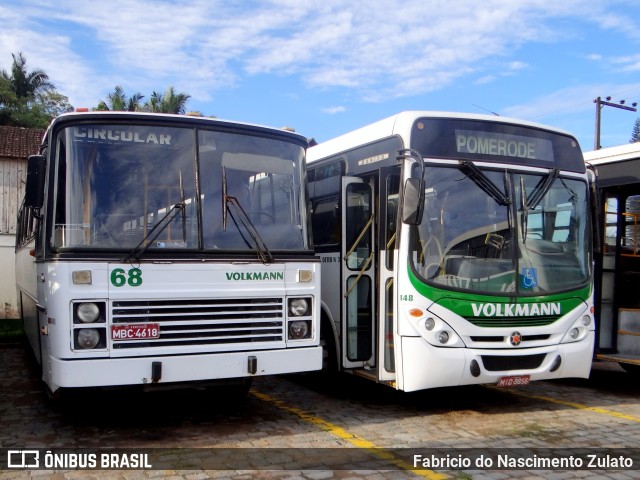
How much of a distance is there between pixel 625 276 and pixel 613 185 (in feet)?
4.22

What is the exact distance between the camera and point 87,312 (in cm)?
588

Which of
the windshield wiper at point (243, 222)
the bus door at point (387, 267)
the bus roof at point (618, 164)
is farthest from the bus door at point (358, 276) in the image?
the bus roof at point (618, 164)

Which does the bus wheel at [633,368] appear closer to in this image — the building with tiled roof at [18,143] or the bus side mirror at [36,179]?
the bus side mirror at [36,179]

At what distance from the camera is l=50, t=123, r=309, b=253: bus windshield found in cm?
607

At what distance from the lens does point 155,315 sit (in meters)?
6.11

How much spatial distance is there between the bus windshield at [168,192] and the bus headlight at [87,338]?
2.46 ft

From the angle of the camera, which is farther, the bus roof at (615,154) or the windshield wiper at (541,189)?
the bus roof at (615,154)

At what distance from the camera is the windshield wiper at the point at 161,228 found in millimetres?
6016

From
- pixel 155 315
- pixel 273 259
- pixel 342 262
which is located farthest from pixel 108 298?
pixel 342 262

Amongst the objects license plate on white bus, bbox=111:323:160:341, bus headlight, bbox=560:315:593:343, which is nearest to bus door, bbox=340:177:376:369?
bus headlight, bbox=560:315:593:343

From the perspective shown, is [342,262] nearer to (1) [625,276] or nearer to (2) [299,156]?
(2) [299,156]

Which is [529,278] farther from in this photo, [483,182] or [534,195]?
[483,182]

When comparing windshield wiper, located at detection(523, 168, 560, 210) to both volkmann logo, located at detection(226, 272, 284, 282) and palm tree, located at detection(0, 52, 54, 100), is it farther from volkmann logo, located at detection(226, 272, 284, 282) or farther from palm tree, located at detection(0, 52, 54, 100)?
palm tree, located at detection(0, 52, 54, 100)

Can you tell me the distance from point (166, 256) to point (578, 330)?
479 centimetres
